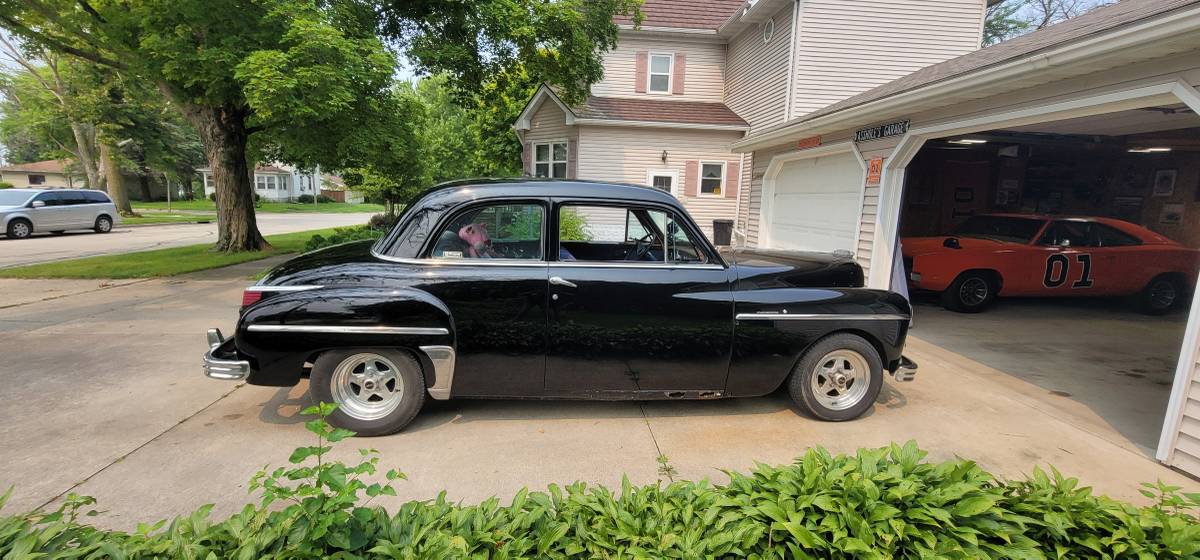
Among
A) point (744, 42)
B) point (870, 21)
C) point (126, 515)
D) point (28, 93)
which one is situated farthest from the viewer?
point (28, 93)

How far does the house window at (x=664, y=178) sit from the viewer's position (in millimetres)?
14906

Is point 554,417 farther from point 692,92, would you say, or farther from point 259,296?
point 692,92

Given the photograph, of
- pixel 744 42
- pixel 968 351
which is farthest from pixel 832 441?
pixel 744 42

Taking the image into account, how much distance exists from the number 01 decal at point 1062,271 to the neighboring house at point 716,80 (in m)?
6.11

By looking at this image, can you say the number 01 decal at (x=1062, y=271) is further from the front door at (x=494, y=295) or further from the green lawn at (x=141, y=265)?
the green lawn at (x=141, y=265)

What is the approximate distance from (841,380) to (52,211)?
78.7ft

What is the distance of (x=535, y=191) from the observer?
12.5ft

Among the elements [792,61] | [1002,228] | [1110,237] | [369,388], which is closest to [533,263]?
[369,388]

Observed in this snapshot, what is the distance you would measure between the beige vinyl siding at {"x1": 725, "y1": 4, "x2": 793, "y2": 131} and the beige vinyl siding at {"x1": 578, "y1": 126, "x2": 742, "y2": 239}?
1.02 m

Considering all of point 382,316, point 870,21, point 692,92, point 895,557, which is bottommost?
point 895,557

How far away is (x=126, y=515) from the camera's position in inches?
106

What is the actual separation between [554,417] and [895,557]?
2.42 meters

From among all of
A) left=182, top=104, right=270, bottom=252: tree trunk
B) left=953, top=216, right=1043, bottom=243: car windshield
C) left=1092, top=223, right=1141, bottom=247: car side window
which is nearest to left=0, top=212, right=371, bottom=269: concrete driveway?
left=182, top=104, right=270, bottom=252: tree trunk

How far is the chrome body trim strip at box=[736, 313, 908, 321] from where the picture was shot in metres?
3.80
